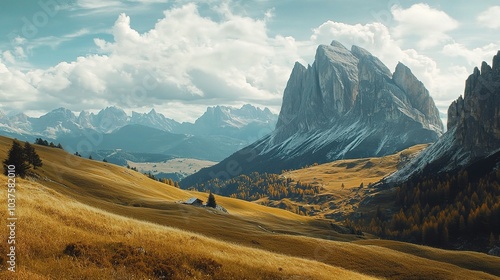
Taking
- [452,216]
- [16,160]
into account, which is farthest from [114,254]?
[452,216]

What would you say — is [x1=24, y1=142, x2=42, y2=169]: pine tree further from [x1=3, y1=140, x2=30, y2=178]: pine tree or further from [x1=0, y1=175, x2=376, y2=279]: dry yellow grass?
[x1=0, y1=175, x2=376, y2=279]: dry yellow grass

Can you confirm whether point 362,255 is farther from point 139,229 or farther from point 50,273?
point 50,273

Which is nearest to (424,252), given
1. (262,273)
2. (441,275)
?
(441,275)

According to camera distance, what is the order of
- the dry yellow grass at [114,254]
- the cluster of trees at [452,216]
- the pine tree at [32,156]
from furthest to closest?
1. the cluster of trees at [452,216]
2. the pine tree at [32,156]
3. the dry yellow grass at [114,254]

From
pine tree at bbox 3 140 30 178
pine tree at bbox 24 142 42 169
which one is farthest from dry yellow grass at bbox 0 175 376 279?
pine tree at bbox 24 142 42 169

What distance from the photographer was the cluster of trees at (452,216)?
143m

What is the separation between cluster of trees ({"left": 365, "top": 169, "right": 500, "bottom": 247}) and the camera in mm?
142875

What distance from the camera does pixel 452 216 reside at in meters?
152

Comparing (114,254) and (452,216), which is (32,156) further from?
(452,216)

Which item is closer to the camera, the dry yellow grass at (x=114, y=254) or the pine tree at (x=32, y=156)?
the dry yellow grass at (x=114, y=254)

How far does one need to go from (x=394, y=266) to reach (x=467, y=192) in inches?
6345

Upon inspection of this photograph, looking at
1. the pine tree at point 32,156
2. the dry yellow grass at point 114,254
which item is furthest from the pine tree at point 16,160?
the dry yellow grass at point 114,254

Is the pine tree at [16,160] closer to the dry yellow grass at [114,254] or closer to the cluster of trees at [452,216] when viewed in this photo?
the dry yellow grass at [114,254]

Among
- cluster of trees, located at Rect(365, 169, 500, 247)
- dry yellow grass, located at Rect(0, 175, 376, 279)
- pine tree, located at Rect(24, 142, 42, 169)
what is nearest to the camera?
dry yellow grass, located at Rect(0, 175, 376, 279)
